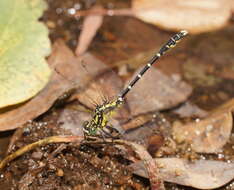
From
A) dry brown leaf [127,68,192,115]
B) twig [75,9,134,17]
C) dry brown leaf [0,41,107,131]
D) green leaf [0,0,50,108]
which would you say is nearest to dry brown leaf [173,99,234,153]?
dry brown leaf [127,68,192,115]

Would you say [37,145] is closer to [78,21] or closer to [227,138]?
[227,138]

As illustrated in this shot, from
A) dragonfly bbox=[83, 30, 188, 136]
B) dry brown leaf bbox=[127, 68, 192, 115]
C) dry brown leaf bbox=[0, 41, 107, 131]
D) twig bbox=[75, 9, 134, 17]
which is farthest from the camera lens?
twig bbox=[75, 9, 134, 17]

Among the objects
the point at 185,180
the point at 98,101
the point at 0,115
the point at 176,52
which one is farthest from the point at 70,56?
the point at 185,180

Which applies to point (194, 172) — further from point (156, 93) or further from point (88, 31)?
point (88, 31)

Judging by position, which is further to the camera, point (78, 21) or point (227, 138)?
point (78, 21)

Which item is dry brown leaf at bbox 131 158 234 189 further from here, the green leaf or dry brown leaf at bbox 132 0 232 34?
dry brown leaf at bbox 132 0 232 34

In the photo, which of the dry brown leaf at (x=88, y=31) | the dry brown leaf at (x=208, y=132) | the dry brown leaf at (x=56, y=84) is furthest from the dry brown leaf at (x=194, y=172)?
the dry brown leaf at (x=88, y=31)

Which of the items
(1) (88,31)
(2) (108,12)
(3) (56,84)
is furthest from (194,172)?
(2) (108,12)
